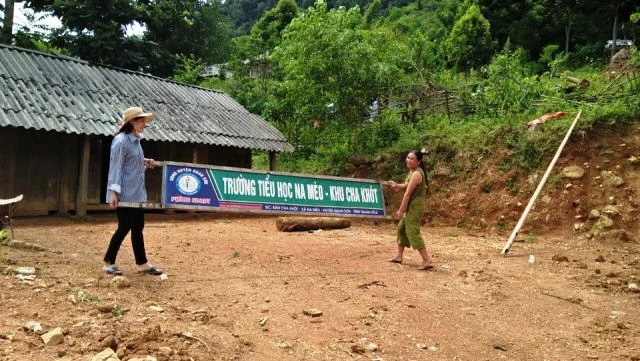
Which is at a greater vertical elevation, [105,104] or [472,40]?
[472,40]

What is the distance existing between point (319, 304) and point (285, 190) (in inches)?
83.7

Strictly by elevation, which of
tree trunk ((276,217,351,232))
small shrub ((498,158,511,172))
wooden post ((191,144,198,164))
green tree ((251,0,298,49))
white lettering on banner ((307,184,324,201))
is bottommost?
tree trunk ((276,217,351,232))

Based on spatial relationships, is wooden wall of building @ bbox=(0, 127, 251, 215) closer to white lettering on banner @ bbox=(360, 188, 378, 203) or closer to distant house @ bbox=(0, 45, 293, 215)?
distant house @ bbox=(0, 45, 293, 215)

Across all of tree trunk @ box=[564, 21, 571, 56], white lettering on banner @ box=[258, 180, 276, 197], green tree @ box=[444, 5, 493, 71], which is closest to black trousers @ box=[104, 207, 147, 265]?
white lettering on banner @ box=[258, 180, 276, 197]

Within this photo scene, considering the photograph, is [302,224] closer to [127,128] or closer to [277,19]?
[127,128]

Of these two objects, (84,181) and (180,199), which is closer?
(180,199)

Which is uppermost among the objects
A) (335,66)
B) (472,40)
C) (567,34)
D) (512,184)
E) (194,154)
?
(567,34)

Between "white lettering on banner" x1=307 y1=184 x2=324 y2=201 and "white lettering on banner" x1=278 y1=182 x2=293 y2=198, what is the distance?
0.29 metres

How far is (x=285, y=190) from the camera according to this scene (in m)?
6.46

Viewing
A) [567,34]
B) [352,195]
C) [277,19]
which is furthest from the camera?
[277,19]

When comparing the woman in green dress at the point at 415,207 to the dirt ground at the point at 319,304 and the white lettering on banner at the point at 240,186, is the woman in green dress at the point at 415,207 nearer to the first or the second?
the dirt ground at the point at 319,304

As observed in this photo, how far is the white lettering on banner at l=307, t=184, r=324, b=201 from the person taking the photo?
264 inches

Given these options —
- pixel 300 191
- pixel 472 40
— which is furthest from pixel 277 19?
pixel 300 191

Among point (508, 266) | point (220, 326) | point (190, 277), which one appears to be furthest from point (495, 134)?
point (220, 326)
